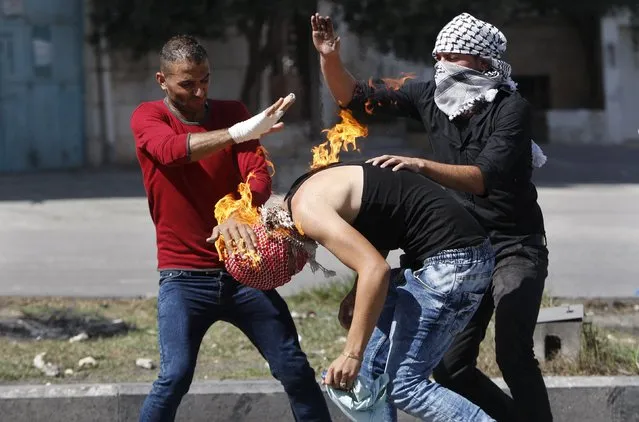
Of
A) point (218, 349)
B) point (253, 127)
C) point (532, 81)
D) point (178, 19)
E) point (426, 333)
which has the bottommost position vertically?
point (532, 81)

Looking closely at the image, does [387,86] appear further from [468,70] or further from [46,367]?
[46,367]

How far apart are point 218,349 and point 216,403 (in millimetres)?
1122

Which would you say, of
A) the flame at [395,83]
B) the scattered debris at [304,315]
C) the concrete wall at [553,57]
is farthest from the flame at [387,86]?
the concrete wall at [553,57]

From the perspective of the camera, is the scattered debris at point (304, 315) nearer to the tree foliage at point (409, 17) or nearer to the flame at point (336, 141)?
the flame at point (336, 141)

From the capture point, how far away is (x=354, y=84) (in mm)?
4613

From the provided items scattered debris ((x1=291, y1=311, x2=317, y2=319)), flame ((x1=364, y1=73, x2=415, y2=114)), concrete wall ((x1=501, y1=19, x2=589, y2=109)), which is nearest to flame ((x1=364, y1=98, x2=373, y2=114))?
flame ((x1=364, y1=73, x2=415, y2=114))

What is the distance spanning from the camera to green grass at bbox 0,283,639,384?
583cm

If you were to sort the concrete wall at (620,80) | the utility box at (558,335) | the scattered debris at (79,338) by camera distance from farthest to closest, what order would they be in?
the concrete wall at (620,80)
the scattered debris at (79,338)
the utility box at (558,335)

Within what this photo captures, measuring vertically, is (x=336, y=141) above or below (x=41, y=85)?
above

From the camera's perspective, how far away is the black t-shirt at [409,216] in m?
3.90

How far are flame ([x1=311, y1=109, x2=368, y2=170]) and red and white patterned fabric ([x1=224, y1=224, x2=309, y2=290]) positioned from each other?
301 millimetres

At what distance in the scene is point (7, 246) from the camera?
999 centimetres

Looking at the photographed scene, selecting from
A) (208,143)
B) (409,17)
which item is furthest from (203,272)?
(409,17)

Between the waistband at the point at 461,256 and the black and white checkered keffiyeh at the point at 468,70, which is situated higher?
the black and white checkered keffiyeh at the point at 468,70
